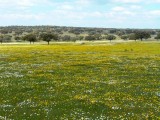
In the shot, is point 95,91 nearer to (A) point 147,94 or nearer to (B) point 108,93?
(B) point 108,93

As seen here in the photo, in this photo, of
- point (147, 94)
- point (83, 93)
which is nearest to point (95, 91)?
point (83, 93)

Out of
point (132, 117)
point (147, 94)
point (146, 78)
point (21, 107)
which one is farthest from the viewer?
point (146, 78)

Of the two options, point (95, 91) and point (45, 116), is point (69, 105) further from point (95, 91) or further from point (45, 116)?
point (95, 91)

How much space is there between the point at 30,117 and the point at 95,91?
10533 mm

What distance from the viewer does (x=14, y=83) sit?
117 feet

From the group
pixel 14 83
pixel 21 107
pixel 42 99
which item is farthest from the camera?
pixel 14 83

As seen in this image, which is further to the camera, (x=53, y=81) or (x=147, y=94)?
(x=53, y=81)

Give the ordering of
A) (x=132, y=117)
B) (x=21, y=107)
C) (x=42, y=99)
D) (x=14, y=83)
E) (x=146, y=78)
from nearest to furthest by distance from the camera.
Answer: (x=132, y=117), (x=21, y=107), (x=42, y=99), (x=14, y=83), (x=146, y=78)

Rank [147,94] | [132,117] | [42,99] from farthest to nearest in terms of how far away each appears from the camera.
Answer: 1. [147,94]
2. [42,99]
3. [132,117]

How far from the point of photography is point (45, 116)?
2198 centimetres

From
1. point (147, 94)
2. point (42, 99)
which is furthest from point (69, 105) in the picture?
point (147, 94)

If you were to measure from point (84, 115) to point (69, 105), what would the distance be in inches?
128

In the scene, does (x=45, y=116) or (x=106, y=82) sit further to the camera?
(x=106, y=82)

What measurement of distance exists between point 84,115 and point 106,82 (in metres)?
14.6
